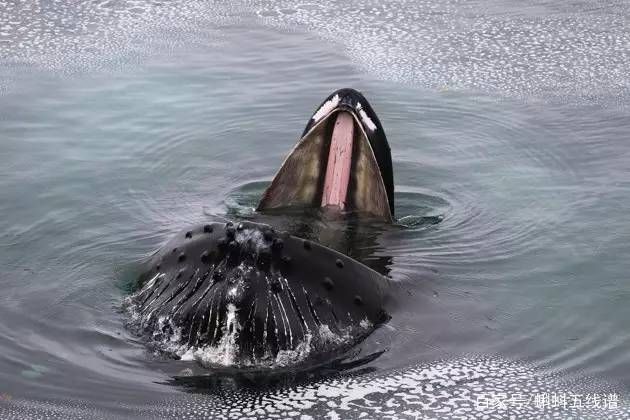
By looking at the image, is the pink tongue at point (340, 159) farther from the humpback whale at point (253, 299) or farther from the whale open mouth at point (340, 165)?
the humpback whale at point (253, 299)

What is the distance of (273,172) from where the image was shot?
25.8ft

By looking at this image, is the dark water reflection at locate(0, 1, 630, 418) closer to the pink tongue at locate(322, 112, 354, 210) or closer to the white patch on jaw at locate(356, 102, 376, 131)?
the pink tongue at locate(322, 112, 354, 210)

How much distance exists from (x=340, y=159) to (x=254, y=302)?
5.92 feet

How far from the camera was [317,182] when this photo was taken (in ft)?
22.6

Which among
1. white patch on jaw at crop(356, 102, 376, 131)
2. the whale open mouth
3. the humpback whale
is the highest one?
white patch on jaw at crop(356, 102, 376, 131)

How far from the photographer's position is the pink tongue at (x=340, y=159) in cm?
671

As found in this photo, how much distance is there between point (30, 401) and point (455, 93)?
204 inches

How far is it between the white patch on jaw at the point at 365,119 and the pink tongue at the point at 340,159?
84 mm

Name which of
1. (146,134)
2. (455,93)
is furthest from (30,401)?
(455,93)

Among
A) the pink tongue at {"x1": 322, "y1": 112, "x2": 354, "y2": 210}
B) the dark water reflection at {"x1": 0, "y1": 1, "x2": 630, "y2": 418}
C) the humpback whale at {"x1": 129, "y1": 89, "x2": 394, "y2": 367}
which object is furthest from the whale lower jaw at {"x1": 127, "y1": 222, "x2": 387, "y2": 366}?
the pink tongue at {"x1": 322, "y1": 112, "x2": 354, "y2": 210}

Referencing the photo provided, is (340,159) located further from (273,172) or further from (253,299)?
(253,299)

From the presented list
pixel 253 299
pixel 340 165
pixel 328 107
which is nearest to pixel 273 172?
pixel 340 165

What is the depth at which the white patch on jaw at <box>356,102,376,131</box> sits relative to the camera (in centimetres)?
661

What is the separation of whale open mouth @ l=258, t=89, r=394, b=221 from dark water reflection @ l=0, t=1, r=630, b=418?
0.22m
